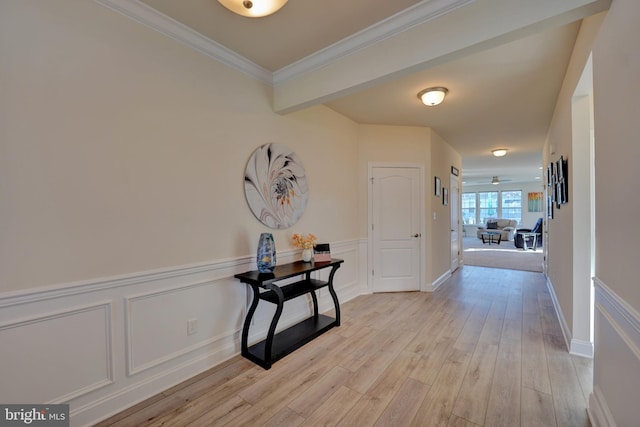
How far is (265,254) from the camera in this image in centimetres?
235

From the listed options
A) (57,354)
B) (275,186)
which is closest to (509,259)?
(275,186)

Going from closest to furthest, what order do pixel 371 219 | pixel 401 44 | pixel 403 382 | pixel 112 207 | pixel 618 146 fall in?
pixel 618 146 < pixel 112 207 < pixel 401 44 < pixel 403 382 < pixel 371 219

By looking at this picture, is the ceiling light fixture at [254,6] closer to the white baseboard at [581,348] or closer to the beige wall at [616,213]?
the beige wall at [616,213]

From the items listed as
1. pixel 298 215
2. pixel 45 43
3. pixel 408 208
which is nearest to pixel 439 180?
pixel 408 208

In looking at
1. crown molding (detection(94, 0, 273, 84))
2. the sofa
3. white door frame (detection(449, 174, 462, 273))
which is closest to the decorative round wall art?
crown molding (detection(94, 0, 273, 84))

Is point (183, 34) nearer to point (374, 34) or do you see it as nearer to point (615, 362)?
point (374, 34)

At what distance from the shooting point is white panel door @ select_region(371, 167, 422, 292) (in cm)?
418

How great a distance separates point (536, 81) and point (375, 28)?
75.9 inches

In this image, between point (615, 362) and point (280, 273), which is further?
point (280, 273)

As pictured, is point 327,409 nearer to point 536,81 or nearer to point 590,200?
point 590,200

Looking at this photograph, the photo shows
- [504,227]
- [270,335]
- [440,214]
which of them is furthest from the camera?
[504,227]

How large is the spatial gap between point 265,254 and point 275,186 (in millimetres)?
713

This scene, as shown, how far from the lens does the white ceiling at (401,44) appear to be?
1625mm

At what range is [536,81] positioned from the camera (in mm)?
2758
